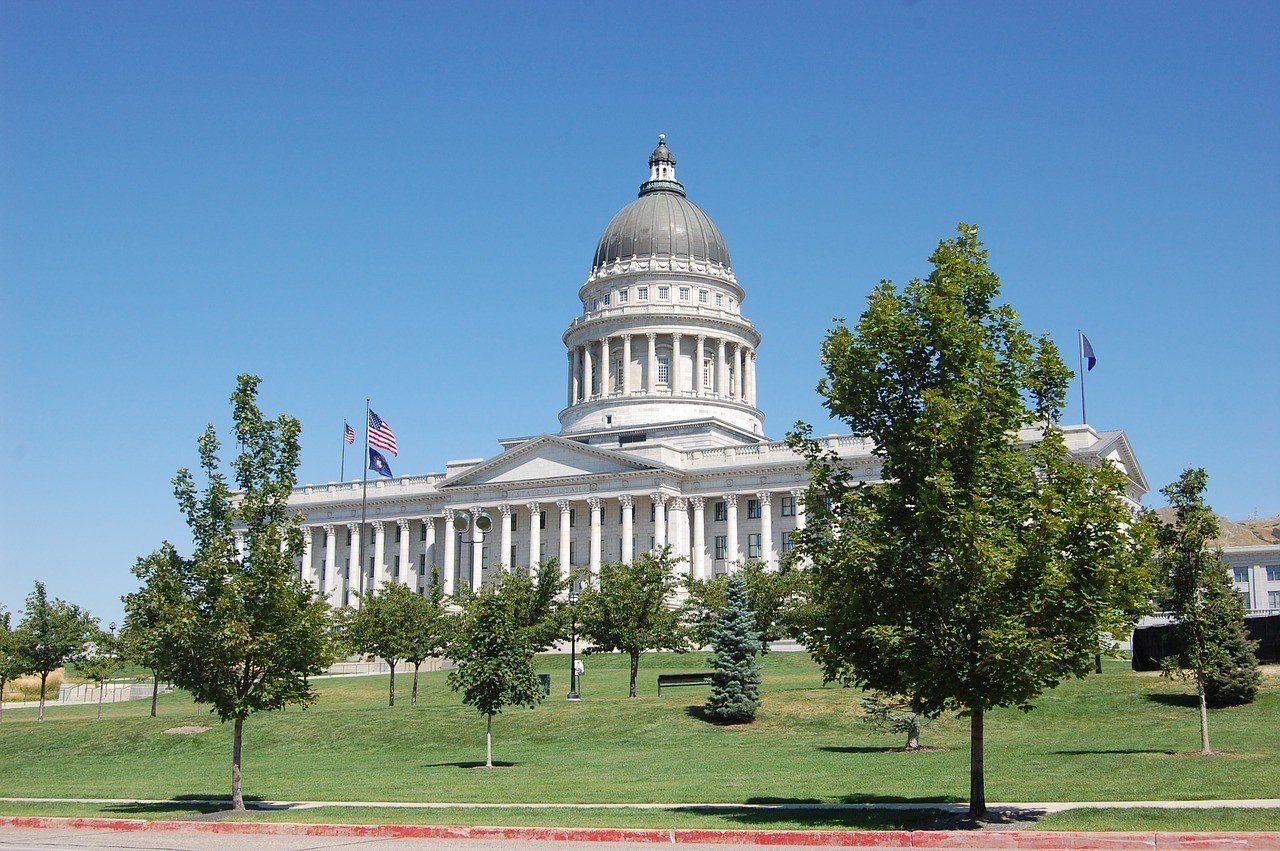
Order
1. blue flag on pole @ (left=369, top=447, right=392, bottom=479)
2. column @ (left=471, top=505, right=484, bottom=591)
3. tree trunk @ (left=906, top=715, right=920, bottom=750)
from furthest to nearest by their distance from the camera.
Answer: column @ (left=471, top=505, right=484, bottom=591)
blue flag on pole @ (left=369, top=447, right=392, bottom=479)
tree trunk @ (left=906, top=715, right=920, bottom=750)


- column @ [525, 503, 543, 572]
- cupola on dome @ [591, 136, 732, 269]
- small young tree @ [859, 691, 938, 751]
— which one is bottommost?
small young tree @ [859, 691, 938, 751]

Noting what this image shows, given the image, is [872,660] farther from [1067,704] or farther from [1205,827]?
[1067,704]

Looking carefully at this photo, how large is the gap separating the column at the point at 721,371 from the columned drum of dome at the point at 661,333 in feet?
0.29

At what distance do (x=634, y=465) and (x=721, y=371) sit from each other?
72.9ft

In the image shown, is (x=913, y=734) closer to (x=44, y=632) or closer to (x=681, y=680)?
(x=681, y=680)

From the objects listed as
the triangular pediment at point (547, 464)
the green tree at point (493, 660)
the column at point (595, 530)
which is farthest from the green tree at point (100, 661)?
the triangular pediment at point (547, 464)

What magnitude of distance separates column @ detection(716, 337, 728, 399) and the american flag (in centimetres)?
3915

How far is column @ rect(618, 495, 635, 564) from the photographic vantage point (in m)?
93.6

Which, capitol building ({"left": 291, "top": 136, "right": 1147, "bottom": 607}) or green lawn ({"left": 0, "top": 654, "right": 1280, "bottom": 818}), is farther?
capitol building ({"left": 291, "top": 136, "right": 1147, "bottom": 607})

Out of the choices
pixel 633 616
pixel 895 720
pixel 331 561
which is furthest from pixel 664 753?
pixel 331 561

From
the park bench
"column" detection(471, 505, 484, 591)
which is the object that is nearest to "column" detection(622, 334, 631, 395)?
"column" detection(471, 505, 484, 591)

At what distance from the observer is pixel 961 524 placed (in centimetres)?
2136

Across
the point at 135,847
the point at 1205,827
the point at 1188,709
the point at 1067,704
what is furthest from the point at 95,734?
the point at 1205,827

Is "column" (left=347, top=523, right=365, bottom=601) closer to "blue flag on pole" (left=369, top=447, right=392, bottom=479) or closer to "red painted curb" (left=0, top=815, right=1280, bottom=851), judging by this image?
"blue flag on pole" (left=369, top=447, right=392, bottom=479)
